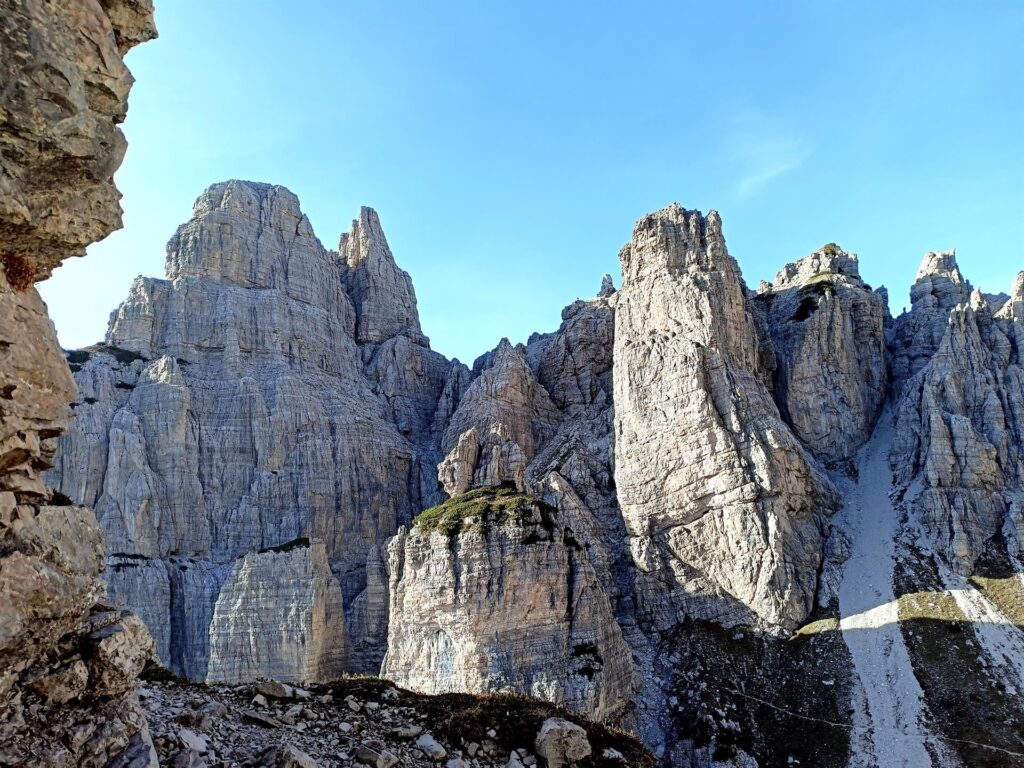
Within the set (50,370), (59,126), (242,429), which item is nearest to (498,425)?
(242,429)

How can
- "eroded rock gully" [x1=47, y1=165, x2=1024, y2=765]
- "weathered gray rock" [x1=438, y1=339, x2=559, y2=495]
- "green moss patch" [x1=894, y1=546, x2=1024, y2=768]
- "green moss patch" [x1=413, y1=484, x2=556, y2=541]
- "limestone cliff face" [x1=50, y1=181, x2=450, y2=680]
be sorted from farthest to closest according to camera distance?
"weathered gray rock" [x1=438, y1=339, x2=559, y2=495] < "limestone cliff face" [x1=50, y1=181, x2=450, y2=680] < "green moss patch" [x1=413, y1=484, x2=556, y2=541] < "eroded rock gully" [x1=47, y1=165, x2=1024, y2=765] < "green moss patch" [x1=894, y1=546, x2=1024, y2=768]

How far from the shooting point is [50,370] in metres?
10.8

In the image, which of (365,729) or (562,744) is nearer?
(365,729)

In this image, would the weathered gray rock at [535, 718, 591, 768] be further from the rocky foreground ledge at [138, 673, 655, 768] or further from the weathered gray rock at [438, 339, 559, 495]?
the weathered gray rock at [438, 339, 559, 495]

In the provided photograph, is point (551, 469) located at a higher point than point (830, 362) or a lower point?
lower

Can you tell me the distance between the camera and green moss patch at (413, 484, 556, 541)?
183 feet

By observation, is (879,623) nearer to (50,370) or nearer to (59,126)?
(50,370)

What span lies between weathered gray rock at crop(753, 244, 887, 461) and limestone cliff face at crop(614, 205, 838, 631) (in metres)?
3.53

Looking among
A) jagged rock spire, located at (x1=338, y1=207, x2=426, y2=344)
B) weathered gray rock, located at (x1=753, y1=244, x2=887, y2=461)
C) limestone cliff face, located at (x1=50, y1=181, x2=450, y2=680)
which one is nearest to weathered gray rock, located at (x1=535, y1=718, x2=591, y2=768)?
limestone cliff face, located at (x1=50, y1=181, x2=450, y2=680)

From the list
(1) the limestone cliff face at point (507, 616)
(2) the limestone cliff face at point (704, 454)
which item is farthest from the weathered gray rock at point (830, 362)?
(1) the limestone cliff face at point (507, 616)

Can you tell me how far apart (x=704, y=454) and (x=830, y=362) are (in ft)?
71.0

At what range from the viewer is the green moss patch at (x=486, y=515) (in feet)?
183

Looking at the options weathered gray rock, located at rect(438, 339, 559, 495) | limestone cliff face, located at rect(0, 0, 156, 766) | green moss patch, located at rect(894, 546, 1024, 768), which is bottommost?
green moss patch, located at rect(894, 546, 1024, 768)

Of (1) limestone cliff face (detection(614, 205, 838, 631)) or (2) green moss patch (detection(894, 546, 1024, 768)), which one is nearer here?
(2) green moss patch (detection(894, 546, 1024, 768))
